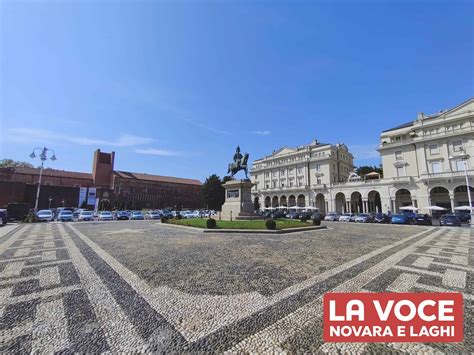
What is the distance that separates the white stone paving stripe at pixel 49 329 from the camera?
2.71 m

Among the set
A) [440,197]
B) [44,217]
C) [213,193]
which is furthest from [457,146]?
[44,217]

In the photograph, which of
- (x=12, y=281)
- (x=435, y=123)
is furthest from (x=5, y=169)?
(x=435, y=123)

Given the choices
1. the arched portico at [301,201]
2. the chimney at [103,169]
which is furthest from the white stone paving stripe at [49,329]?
the chimney at [103,169]

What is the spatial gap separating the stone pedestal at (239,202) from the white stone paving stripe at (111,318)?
610 inches

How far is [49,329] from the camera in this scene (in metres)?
3.12

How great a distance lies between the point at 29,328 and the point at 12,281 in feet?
10.0

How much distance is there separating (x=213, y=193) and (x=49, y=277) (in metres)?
55.2

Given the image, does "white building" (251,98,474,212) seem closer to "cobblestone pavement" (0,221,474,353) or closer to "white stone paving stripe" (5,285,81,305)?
"cobblestone pavement" (0,221,474,353)

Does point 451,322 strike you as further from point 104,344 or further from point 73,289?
point 73,289

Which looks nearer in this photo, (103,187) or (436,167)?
(436,167)

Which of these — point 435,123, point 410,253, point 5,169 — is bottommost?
point 410,253

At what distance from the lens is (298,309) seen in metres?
3.82

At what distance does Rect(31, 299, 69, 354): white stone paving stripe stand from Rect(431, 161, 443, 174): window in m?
52.2

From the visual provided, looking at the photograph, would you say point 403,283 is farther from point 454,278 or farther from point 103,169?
point 103,169
